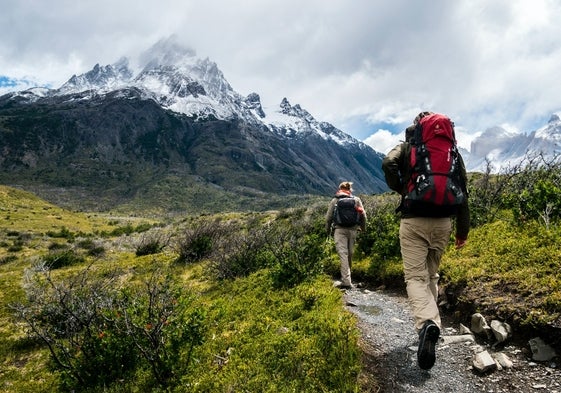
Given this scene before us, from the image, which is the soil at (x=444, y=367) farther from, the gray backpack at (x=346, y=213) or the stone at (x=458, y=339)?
the gray backpack at (x=346, y=213)

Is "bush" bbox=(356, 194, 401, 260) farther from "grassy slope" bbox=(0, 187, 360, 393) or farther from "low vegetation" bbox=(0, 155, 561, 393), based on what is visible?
"grassy slope" bbox=(0, 187, 360, 393)

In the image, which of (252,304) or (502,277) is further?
(252,304)

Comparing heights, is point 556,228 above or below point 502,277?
above

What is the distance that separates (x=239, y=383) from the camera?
183 inches

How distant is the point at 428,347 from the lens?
15.0 ft

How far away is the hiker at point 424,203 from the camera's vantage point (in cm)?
493

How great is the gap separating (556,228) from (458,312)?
2939 mm

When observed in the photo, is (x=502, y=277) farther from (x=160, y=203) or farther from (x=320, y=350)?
(x=160, y=203)

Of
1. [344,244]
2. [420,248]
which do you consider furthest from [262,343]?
[344,244]

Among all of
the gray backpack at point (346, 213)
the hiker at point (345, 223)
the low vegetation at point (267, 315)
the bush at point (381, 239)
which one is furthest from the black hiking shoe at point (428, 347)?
the bush at point (381, 239)

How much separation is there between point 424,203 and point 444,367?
2109mm

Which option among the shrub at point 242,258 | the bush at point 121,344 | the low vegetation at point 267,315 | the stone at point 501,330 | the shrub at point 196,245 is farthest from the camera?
the shrub at point 196,245

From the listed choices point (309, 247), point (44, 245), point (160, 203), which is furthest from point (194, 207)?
point (309, 247)

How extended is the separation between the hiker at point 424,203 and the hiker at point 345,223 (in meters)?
4.05
